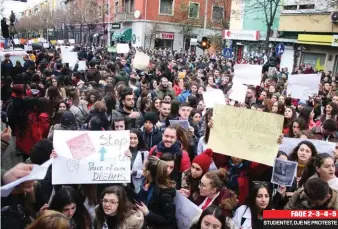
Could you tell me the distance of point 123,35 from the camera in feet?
140

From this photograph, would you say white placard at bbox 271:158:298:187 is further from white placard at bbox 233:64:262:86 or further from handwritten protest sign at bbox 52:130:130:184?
white placard at bbox 233:64:262:86

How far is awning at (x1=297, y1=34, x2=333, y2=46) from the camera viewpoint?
20828 mm

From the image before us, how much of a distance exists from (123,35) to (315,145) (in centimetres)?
3977

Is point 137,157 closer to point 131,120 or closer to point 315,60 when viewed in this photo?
point 131,120

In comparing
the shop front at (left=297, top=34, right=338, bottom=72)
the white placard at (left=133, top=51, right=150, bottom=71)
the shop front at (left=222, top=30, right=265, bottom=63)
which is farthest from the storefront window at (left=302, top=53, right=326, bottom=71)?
the white placard at (left=133, top=51, right=150, bottom=71)

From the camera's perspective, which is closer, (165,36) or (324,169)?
(324,169)

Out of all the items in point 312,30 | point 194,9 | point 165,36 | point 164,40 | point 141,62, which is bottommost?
point 141,62

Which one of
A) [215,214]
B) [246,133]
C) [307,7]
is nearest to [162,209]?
[215,214]

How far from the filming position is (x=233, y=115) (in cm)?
462

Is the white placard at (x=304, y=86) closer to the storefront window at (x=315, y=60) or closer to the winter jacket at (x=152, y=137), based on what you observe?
the winter jacket at (x=152, y=137)

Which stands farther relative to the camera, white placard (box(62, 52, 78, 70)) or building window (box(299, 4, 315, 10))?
building window (box(299, 4, 315, 10))

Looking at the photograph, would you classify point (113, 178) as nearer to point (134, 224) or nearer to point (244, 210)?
point (134, 224)

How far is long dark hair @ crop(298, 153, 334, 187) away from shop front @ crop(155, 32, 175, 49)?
37.5 m

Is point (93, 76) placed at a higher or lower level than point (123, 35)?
lower
